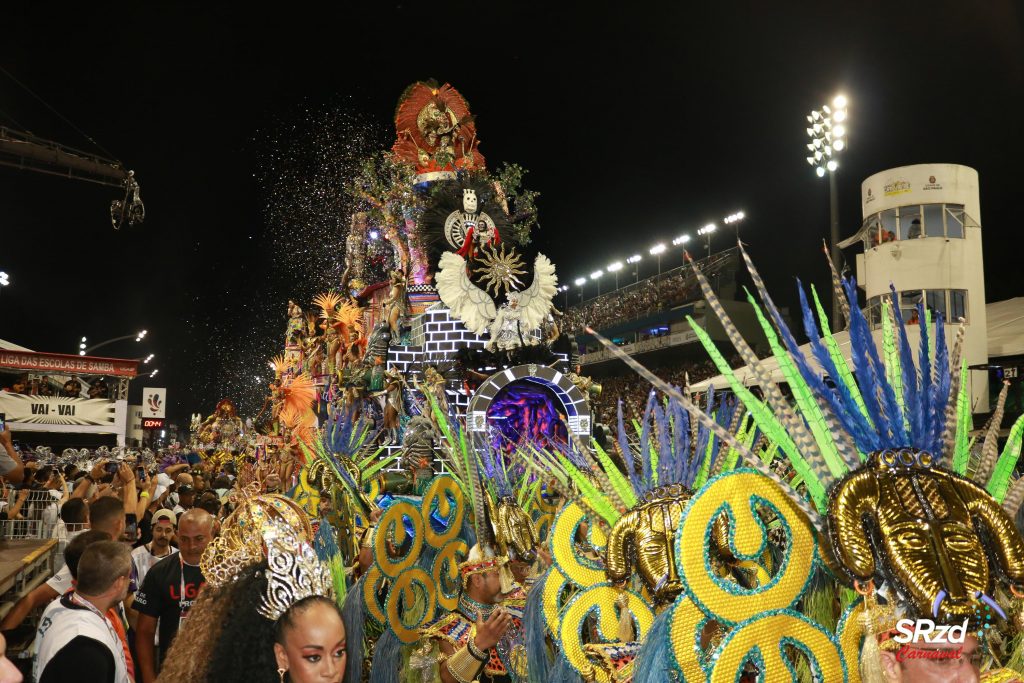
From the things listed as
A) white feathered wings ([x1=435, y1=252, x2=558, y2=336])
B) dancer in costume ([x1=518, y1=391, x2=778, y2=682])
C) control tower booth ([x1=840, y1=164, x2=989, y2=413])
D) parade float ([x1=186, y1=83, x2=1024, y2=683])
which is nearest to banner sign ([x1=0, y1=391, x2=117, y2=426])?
white feathered wings ([x1=435, y1=252, x2=558, y2=336])

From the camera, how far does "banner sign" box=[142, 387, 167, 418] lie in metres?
33.3

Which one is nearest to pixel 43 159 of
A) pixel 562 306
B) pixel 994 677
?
pixel 994 677

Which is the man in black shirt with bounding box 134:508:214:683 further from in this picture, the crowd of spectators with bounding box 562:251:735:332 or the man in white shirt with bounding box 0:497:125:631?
the crowd of spectators with bounding box 562:251:735:332

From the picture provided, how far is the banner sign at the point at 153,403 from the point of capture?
109 ft

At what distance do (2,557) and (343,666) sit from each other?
6.65m

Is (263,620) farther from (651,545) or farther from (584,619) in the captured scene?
(584,619)

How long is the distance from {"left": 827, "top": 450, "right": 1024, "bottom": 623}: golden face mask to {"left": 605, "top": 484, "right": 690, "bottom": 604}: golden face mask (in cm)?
87

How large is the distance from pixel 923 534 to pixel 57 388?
36.7m

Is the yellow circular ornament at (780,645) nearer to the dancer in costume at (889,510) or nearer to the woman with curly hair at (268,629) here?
the dancer in costume at (889,510)

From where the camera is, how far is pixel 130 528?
805 cm

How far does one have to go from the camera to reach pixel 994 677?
216 centimetres

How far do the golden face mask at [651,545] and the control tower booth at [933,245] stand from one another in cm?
1817

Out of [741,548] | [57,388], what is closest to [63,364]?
[57,388]

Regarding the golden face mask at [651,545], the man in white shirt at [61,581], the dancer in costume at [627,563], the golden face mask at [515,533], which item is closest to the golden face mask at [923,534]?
the dancer in costume at [627,563]
